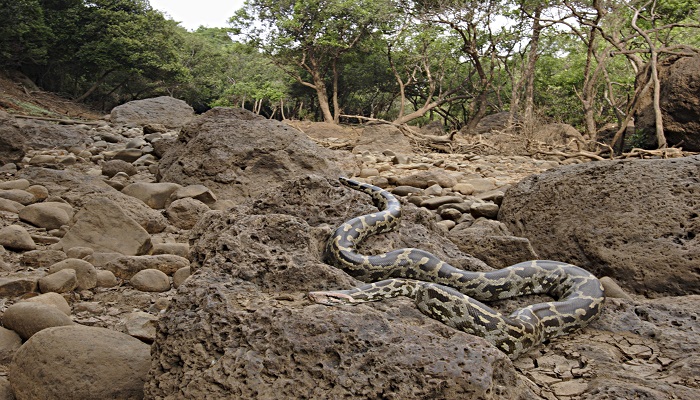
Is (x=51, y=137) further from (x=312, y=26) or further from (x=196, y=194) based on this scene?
(x=312, y=26)

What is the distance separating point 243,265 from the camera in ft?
11.3

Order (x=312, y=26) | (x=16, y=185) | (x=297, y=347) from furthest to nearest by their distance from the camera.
Answer: (x=312, y=26)
(x=16, y=185)
(x=297, y=347)

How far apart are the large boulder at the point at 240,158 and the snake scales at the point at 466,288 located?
411 centimetres

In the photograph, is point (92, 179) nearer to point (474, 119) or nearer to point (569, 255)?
point (569, 255)

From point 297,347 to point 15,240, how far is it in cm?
435

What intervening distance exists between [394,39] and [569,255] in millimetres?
27287

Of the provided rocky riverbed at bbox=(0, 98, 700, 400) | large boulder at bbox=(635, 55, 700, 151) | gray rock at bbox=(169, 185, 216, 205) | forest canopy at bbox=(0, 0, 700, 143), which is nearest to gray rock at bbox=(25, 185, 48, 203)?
rocky riverbed at bbox=(0, 98, 700, 400)

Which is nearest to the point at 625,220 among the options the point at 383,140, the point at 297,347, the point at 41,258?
the point at 297,347

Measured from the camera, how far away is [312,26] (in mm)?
31156

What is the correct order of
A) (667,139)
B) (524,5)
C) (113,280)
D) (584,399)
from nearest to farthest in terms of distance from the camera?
(584,399), (113,280), (667,139), (524,5)

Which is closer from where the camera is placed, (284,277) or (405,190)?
(284,277)

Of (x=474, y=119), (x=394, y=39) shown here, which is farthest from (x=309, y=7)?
(x=474, y=119)

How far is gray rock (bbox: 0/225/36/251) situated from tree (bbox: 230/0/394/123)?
1018 inches

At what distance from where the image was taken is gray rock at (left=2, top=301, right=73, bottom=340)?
12.4 feet
